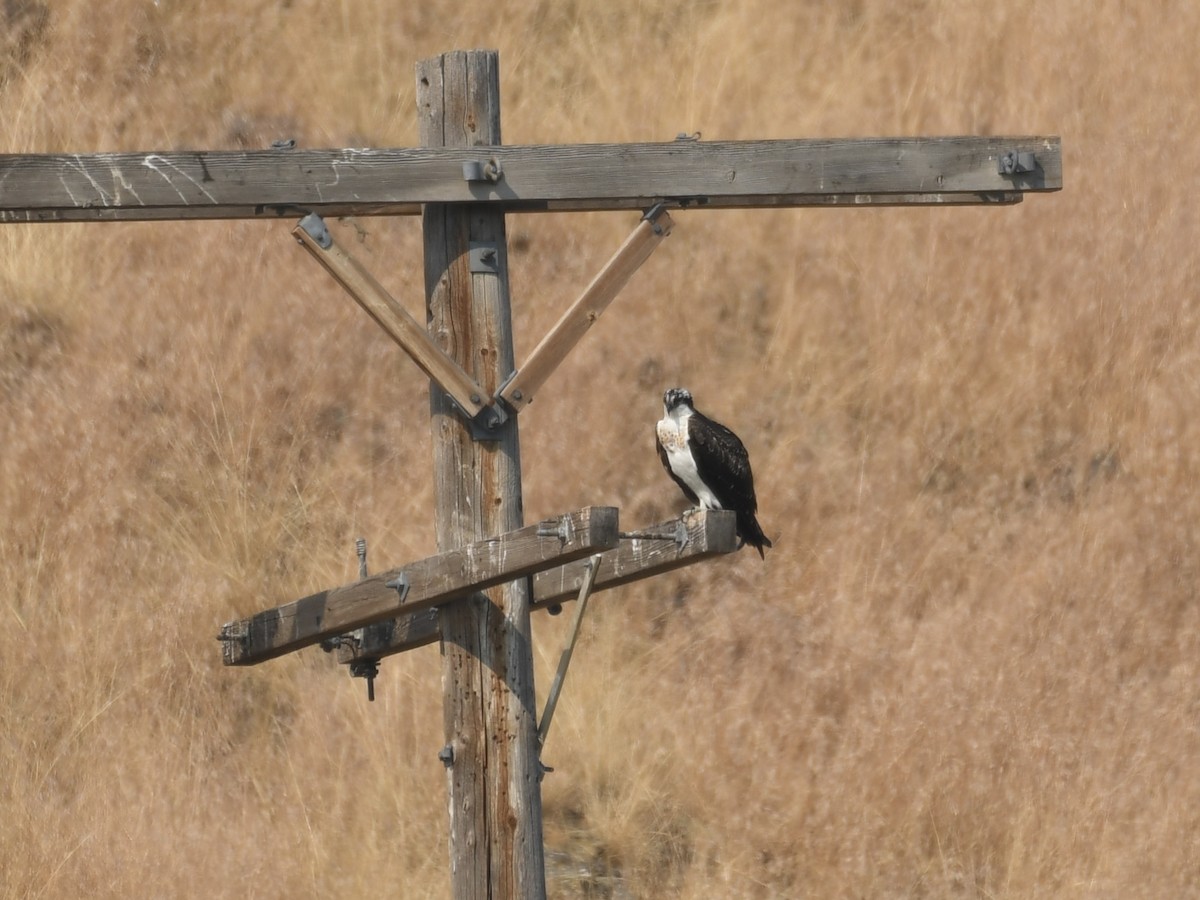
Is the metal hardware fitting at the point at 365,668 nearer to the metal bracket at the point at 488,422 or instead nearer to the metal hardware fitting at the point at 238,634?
the metal hardware fitting at the point at 238,634

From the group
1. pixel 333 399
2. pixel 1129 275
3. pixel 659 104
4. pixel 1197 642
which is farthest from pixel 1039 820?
pixel 659 104

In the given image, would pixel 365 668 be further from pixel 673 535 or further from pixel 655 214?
pixel 655 214

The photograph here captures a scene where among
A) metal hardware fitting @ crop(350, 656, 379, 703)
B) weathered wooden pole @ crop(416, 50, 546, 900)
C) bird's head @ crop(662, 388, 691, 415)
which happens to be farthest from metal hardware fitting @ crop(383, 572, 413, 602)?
bird's head @ crop(662, 388, 691, 415)

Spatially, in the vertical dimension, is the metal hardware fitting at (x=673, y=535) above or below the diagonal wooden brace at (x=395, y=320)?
below

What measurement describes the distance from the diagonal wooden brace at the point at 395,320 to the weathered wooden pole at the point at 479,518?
11cm

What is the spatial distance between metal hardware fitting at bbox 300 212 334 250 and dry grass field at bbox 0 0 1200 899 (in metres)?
4.98

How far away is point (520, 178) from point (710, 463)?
7.40ft

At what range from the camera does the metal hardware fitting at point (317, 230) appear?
5.27m

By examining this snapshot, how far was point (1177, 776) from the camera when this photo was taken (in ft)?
33.1

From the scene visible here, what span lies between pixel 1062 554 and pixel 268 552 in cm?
A: 486

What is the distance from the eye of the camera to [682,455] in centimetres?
742

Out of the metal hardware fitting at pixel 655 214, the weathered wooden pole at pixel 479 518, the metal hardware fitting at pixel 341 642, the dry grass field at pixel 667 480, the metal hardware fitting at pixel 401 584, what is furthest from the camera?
the dry grass field at pixel 667 480

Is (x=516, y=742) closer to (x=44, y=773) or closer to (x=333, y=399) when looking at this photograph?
(x=44, y=773)

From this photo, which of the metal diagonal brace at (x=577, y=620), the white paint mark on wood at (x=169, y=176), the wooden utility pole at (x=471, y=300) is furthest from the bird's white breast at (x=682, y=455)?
the white paint mark on wood at (x=169, y=176)
